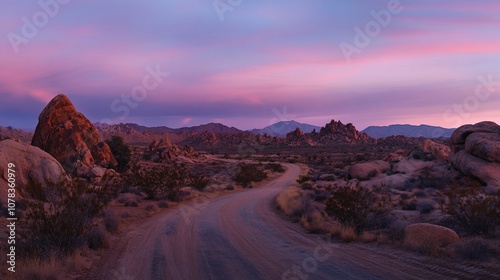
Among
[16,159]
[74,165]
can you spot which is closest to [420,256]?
[16,159]

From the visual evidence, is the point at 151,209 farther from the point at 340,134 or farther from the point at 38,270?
the point at 340,134

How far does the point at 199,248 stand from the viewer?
511 inches

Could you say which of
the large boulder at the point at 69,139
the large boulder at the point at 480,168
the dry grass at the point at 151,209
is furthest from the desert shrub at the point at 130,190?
the large boulder at the point at 480,168

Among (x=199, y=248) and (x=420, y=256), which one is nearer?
(x=420, y=256)

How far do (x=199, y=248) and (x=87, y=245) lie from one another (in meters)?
3.35

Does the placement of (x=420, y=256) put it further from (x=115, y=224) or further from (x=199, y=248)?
(x=115, y=224)

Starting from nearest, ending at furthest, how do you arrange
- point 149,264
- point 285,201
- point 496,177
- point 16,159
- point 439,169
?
point 149,264 < point 16,159 < point 285,201 < point 496,177 < point 439,169

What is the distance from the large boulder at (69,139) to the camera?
36.6 meters

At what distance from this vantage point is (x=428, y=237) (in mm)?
12320

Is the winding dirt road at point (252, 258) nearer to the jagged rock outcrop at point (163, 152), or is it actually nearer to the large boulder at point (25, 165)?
the large boulder at point (25, 165)

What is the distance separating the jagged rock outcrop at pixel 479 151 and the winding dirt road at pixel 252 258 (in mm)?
16807

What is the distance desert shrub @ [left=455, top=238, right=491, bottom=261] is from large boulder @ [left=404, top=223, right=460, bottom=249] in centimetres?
83

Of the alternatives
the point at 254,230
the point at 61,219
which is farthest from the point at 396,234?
the point at 61,219

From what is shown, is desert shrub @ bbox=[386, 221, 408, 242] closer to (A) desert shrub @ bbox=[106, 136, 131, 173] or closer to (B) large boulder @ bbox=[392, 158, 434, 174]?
(B) large boulder @ bbox=[392, 158, 434, 174]
